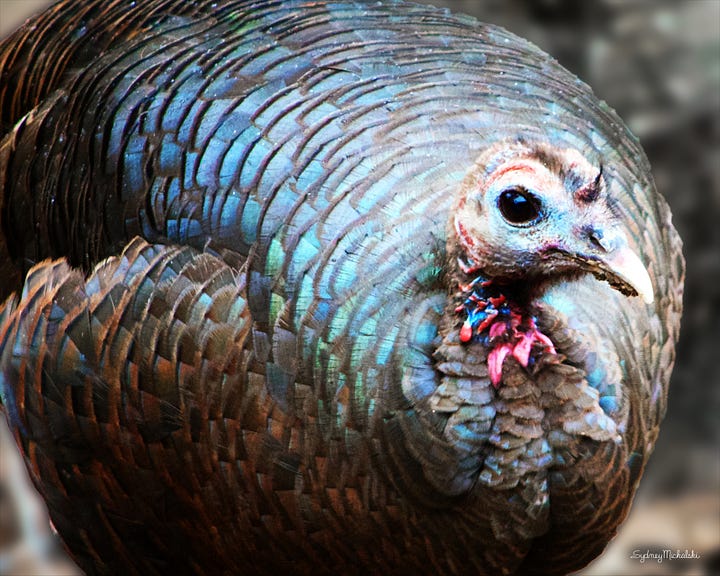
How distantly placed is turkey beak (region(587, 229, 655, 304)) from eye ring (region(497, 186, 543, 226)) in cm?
13

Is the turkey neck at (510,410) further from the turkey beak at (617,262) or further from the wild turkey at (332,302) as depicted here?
the turkey beak at (617,262)

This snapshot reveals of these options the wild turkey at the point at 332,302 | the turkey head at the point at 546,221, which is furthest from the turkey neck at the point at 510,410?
the turkey head at the point at 546,221

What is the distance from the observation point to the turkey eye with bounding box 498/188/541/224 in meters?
2.67

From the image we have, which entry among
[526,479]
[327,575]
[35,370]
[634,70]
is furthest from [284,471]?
[634,70]

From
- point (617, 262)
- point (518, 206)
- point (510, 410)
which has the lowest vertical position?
point (510, 410)

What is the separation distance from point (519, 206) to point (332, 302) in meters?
0.54

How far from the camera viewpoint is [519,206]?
2691 mm

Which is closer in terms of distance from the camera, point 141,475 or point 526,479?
point 526,479

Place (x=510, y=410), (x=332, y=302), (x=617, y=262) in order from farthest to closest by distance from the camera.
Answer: (x=332, y=302) < (x=510, y=410) < (x=617, y=262)

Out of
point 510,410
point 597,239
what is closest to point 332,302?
point 510,410

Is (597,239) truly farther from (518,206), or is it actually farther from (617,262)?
(518,206)

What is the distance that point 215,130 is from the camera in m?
3.29

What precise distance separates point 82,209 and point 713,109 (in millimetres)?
3165

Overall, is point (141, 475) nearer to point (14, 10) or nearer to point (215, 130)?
point (215, 130)
